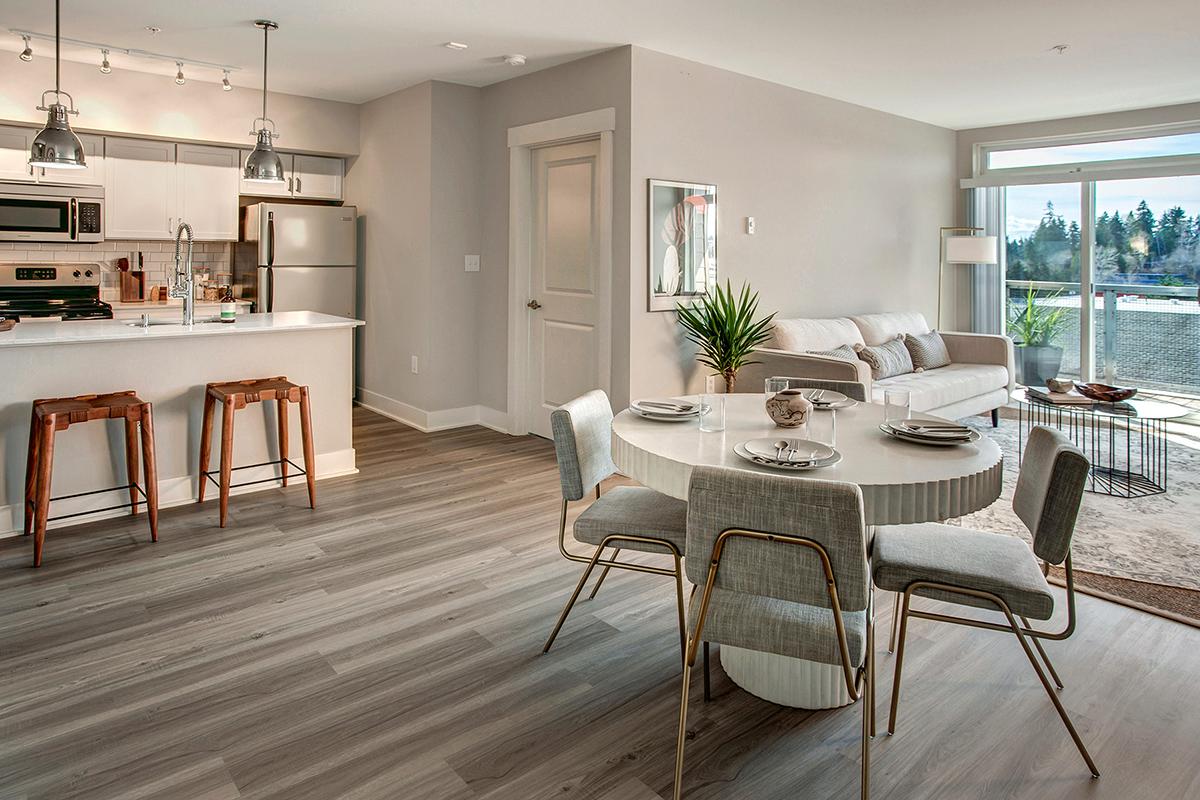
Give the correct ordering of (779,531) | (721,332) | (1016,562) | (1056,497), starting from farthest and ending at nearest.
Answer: (721,332)
(1016,562)
(1056,497)
(779,531)

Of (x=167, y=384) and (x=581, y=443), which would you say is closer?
(x=581, y=443)

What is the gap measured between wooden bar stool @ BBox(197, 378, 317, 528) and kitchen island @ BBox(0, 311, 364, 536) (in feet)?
0.40

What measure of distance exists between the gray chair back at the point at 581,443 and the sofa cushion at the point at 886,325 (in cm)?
404

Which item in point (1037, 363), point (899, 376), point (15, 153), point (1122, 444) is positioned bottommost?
point (1122, 444)

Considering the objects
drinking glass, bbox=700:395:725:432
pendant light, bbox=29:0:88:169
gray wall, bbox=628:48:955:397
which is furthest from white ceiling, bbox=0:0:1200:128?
drinking glass, bbox=700:395:725:432

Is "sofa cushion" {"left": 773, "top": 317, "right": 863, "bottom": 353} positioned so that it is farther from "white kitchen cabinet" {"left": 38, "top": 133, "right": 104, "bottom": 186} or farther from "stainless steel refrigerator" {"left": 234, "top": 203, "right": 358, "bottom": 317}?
"white kitchen cabinet" {"left": 38, "top": 133, "right": 104, "bottom": 186}

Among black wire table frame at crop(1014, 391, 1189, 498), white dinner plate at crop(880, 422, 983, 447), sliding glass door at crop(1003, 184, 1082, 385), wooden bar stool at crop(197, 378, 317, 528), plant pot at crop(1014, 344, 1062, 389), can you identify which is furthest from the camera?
plant pot at crop(1014, 344, 1062, 389)

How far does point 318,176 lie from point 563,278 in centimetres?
264

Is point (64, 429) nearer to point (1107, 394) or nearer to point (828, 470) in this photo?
point (828, 470)

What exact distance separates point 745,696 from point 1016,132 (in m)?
6.86

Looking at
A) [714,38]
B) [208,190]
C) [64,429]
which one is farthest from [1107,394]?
[208,190]

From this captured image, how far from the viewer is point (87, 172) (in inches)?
221

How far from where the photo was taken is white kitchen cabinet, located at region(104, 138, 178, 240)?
5742mm

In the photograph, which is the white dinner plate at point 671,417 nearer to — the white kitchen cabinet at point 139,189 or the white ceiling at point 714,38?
the white ceiling at point 714,38
